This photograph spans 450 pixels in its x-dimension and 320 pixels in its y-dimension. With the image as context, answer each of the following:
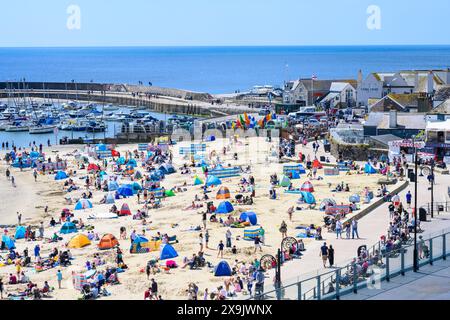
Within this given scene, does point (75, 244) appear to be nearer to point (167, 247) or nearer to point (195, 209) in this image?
point (167, 247)

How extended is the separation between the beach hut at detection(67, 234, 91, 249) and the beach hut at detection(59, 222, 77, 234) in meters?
2.39

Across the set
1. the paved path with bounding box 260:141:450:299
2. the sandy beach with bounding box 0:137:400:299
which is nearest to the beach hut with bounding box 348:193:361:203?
the sandy beach with bounding box 0:137:400:299

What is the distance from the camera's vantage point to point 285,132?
193 feet

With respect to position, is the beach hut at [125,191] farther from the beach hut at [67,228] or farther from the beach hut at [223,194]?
the beach hut at [67,228]

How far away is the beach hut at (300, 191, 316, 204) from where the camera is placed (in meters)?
33.8

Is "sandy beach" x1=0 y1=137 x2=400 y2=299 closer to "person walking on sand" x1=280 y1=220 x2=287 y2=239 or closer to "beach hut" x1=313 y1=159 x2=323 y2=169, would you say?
"person walking on sand" x1=280 y1=220 x2=287 y2=239

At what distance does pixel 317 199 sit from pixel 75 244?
11.5 meters

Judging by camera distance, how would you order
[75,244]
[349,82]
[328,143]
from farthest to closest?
[349,82]
[328,143]
[75,244]

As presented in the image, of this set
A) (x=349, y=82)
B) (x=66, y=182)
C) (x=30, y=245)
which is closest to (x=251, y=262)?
(x=30, y=245)

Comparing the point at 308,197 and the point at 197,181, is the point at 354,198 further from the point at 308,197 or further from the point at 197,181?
the point at 197,181

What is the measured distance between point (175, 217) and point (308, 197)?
224 inches

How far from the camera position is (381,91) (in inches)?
2726

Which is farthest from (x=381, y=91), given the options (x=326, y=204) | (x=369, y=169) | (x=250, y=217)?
(x=250, y=217)

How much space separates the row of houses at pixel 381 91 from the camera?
5591 centimetres
